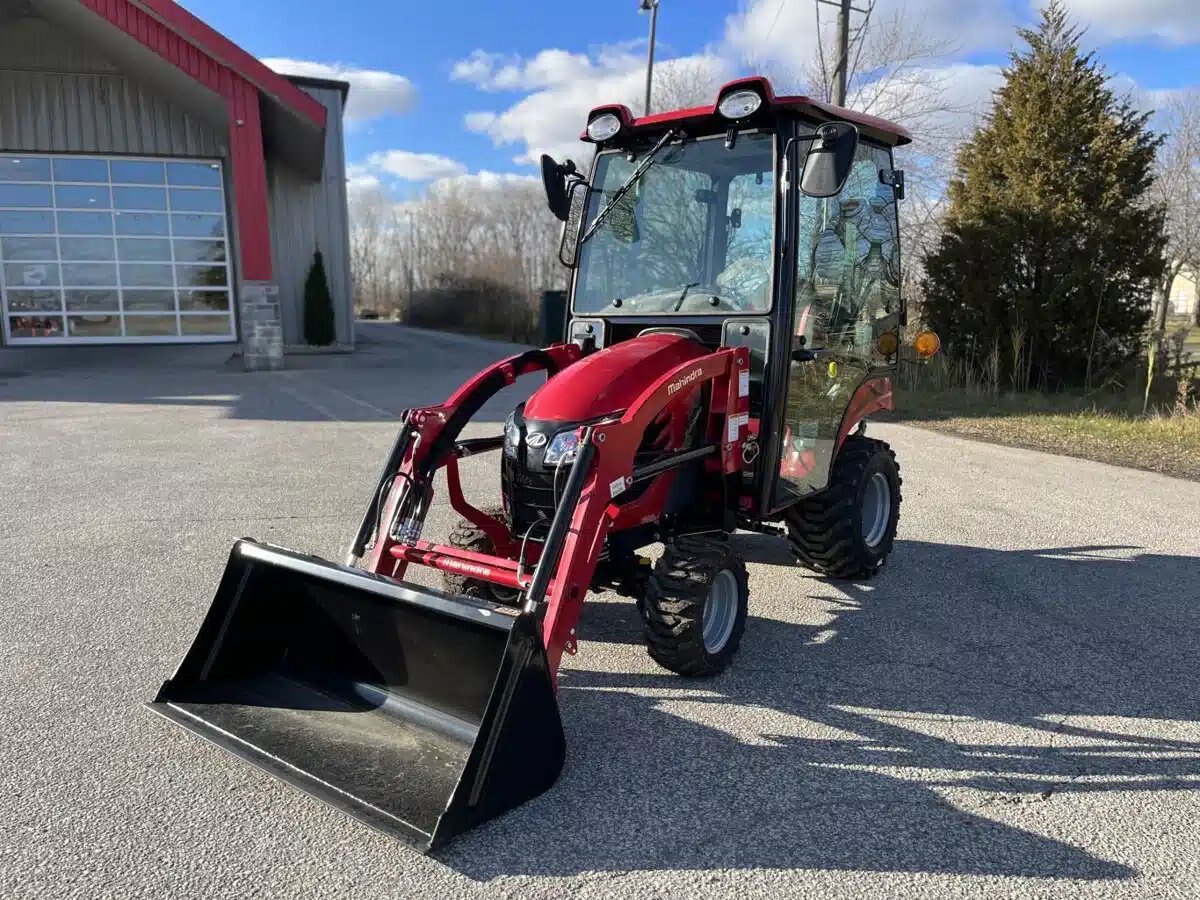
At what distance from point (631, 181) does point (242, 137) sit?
12327 mm

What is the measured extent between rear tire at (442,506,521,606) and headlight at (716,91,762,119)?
223 cm

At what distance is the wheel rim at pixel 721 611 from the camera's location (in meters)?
3.71

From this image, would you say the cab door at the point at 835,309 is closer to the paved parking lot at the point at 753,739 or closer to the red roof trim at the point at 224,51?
the paved parking lot at the point at 753,739

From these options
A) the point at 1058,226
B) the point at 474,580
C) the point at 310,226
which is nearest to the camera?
the point at 474,580

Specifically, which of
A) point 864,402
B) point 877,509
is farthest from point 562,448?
point 877,509

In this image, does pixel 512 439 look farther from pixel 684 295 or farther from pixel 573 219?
pixel 573 219

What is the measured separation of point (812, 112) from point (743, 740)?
2.83 m

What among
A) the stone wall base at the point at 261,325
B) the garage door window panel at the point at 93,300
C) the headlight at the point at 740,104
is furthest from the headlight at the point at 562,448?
the garage door window panel at the point at 93,300

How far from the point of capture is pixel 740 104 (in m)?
3.91

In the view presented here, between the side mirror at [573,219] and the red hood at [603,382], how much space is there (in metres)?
0.81

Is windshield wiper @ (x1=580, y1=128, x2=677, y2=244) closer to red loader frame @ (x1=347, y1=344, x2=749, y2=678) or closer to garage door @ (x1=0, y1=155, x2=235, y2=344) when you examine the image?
red loader frame @ (x1=347, y1=344, x2=749, y2=678)

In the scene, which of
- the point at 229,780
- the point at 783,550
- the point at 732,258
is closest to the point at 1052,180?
the point at 783,550

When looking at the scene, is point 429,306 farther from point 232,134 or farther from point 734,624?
point 734,624

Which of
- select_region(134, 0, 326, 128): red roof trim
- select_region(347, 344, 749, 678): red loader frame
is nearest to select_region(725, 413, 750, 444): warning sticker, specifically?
select_region(347, 344, 749, 678): red loader frame
